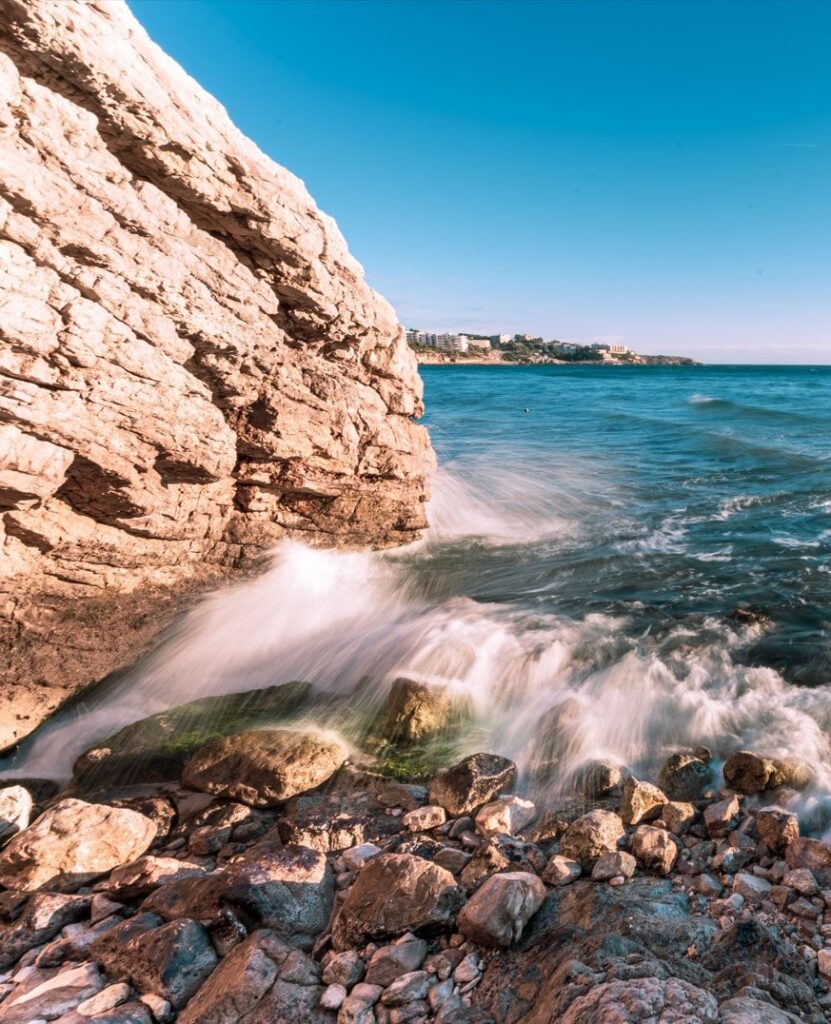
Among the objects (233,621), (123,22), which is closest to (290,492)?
(233,621)

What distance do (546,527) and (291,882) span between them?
12420mm

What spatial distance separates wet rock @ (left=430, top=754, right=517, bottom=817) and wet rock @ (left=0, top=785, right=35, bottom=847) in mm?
4377

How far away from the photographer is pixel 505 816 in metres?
5.21

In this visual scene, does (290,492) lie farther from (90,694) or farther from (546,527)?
(546,527)

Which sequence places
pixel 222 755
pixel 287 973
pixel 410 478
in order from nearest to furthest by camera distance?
pixel 287 973 < pixel 222 755 < pixel 410 478

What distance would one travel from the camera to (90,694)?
829 cm

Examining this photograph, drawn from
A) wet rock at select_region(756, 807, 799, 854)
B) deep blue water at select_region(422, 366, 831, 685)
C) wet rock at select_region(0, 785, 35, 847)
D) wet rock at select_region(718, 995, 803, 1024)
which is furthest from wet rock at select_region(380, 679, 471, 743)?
wet rock at select_region(718, 995, 803, 1024)

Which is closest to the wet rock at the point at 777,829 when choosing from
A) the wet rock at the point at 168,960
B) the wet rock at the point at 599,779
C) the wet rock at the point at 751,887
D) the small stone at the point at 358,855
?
the wet rock at the point at 751,887

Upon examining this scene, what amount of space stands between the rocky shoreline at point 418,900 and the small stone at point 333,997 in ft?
0.04

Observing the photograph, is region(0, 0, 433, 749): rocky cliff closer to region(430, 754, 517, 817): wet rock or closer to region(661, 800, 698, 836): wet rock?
region(430, 754, 517, 817): wet rock

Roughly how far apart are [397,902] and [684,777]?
136 inches

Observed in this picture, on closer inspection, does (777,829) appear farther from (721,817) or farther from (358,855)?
(358,855)

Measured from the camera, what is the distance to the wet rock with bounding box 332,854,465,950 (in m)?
3.82

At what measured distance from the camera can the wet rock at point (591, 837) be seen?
4.53m
